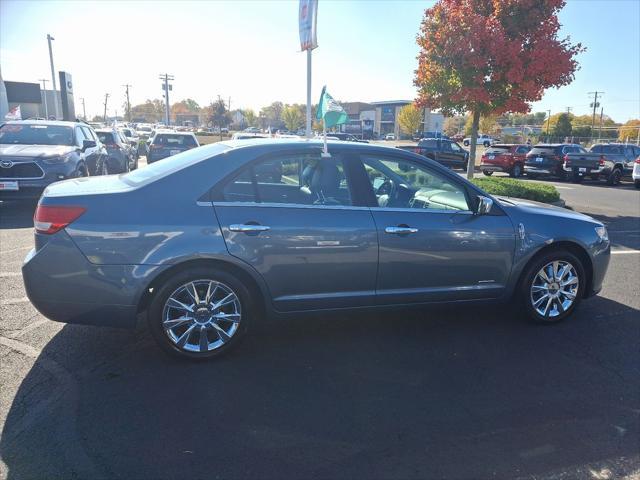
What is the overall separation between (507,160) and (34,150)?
19.3 m

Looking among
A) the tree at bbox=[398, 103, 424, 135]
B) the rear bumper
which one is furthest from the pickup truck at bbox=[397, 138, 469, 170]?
the tree at bbox=[398, 103, 424, 135]

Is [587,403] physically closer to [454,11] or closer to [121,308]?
[121,308]

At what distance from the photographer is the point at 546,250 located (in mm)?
4531

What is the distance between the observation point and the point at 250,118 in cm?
10769

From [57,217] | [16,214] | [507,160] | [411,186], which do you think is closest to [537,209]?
[411,186]

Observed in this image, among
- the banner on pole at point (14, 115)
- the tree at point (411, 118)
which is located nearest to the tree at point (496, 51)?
the banner on pole at point (14, 115)

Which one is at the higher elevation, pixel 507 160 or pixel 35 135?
pixel 35 135

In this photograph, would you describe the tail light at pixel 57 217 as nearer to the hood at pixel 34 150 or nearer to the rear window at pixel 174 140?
the hood at pixel 34 150

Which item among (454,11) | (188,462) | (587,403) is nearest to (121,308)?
(188,462)

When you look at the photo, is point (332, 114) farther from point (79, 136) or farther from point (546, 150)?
point (546, 150)

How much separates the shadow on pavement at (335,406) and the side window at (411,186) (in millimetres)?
1173

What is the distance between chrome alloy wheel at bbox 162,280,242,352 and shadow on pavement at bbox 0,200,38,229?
611cm

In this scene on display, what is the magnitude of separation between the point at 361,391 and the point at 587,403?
5.07 ft

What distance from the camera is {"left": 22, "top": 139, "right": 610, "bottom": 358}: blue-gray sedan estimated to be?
11.3 feet
